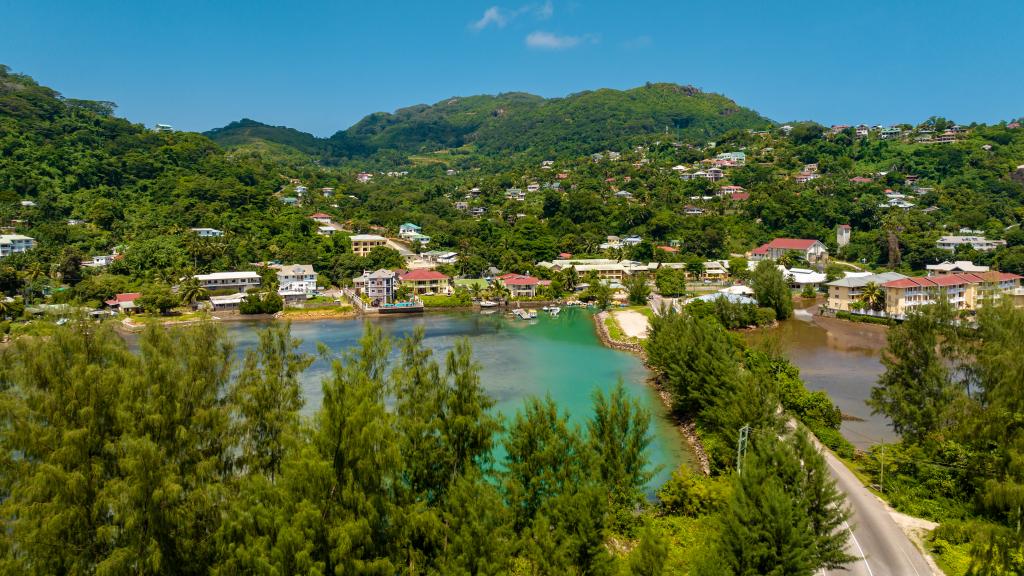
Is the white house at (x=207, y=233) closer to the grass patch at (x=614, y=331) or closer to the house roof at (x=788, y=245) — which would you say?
the grass patch at (x=614, y=331)

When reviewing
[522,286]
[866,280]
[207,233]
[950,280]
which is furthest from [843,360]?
[207,233]

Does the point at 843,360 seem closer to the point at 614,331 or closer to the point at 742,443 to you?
the point at 614,331

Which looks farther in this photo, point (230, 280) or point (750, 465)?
point (230, 280)

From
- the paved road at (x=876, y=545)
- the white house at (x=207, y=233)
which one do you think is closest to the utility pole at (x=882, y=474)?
the paved road at (x=876, y=545)

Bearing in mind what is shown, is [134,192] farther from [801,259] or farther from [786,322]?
[801,259]

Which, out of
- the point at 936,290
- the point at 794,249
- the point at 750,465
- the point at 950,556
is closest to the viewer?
the point at 750,465

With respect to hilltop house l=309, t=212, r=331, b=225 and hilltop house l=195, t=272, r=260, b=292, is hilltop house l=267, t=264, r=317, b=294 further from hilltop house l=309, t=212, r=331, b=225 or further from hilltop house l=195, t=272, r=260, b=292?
hilltop house l=309, t=212, r=331, b=225

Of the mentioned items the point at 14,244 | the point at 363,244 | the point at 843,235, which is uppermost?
the point at 843,235
